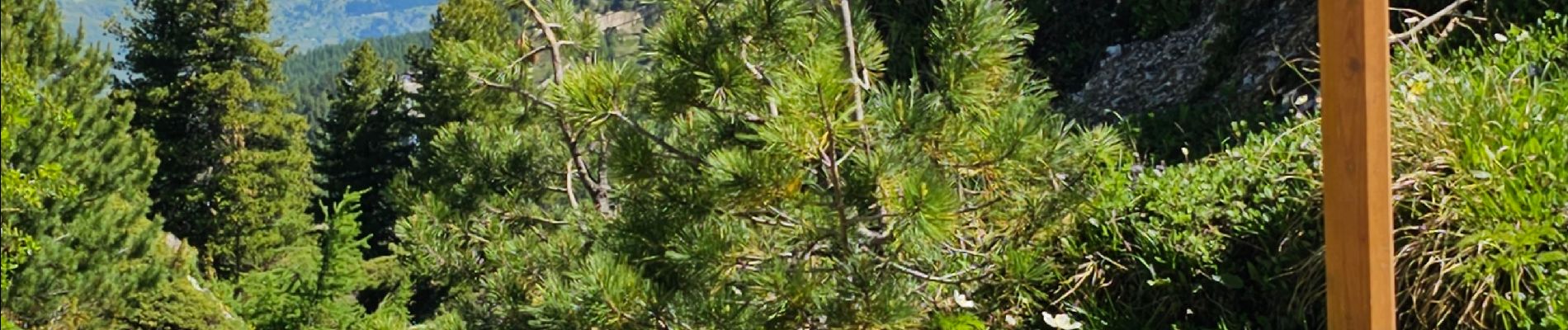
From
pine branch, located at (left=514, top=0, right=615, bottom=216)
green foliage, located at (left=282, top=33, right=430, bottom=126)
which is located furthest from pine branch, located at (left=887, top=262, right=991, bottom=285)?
green foliage, located at (left=282, top=33, right=430, bottom=126)

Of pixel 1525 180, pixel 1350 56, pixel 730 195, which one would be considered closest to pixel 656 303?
pixel 730 195

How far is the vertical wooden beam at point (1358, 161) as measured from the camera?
6.70 feet

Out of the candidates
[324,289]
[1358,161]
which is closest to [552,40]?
Answer: [1358,161]

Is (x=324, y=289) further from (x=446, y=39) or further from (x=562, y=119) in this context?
(x=446, y=39)

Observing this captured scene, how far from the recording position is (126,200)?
17391 millimetres

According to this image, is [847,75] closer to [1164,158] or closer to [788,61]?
[788,61]

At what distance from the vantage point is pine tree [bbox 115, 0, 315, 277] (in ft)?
70.2

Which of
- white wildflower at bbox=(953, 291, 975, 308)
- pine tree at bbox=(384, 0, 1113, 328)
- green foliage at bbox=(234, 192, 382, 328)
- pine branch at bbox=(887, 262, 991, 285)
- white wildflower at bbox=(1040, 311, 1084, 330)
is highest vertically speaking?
pine tree at bbox=(384, 0, 1113, 328)

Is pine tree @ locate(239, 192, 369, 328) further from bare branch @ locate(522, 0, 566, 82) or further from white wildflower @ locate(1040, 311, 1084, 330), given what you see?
white wildflower @ locate(1040, 311, 1084, 330)

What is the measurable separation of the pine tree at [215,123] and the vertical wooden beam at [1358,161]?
71.4 feet

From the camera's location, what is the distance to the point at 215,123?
2191 cm

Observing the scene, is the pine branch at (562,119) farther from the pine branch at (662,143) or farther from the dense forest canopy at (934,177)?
the pine branch at (662,143)

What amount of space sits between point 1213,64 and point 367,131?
22808 millimetres

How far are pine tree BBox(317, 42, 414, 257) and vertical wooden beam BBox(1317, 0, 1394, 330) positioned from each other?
24.0 metres
